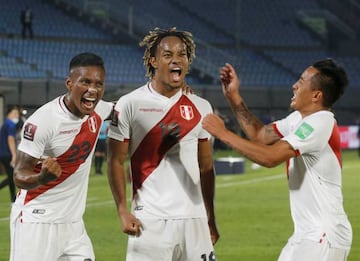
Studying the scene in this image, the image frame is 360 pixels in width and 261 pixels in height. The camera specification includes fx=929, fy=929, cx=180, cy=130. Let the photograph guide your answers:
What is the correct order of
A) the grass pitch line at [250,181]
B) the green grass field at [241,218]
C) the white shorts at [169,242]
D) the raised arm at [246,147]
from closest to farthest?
the raised arm at [246,147]
the white shorts at [169,242]
the green grass field at [241,218]
the grass pitch line at [250,181]

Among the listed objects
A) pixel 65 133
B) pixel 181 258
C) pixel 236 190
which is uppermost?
pixel 65 133

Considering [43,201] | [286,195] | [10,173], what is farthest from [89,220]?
[43,201]

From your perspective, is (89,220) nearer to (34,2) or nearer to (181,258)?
(181,258)

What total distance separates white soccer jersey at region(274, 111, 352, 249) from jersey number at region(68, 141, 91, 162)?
1.68m

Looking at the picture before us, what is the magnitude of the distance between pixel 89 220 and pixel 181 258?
940 centimetres

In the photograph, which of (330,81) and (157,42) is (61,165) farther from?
(330,81)

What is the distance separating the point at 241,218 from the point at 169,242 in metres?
9.80

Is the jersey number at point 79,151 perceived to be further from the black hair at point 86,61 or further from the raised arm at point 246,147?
the raised arm at point 246,147

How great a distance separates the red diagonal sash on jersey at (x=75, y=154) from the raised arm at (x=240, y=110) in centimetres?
113

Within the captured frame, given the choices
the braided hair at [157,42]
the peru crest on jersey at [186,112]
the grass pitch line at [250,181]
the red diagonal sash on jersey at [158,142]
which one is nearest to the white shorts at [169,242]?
the red diagonal sash on jersey at [158,142]

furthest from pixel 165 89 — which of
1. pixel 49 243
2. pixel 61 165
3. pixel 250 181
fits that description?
pixel 250 181

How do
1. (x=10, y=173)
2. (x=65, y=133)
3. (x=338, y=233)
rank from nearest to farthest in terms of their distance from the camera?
(x=338, y=233) < (x=65, y=133) < (x=10, y=173)

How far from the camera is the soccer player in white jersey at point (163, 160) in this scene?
670 cm

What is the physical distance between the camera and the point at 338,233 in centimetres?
643
